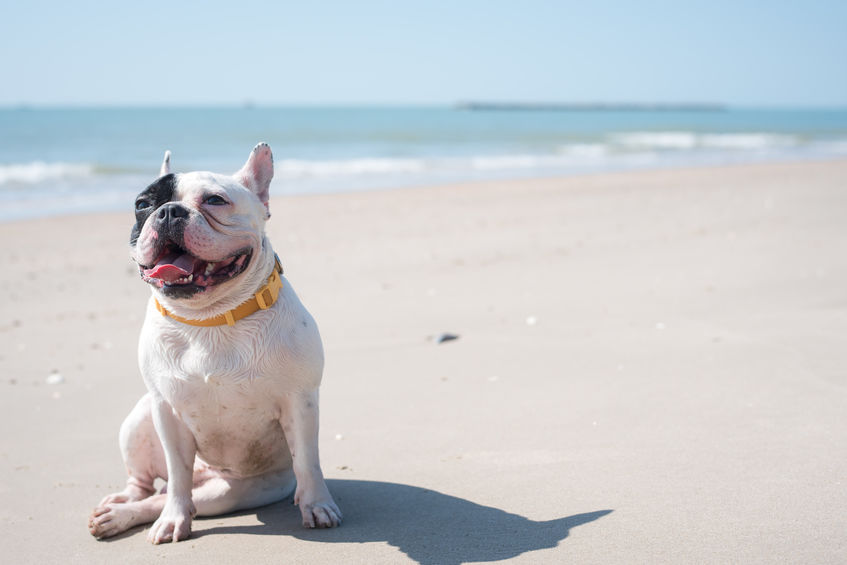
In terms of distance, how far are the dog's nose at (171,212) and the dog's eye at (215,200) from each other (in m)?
0.13

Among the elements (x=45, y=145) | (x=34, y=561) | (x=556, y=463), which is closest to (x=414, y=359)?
(x=556, y=463)

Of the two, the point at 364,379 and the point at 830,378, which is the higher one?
the point at 830,378

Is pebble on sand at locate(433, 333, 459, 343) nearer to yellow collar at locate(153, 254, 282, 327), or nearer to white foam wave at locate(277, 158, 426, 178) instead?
yellow collar at locate(153, 254, 282, 327)

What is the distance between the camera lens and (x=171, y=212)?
9.30 ft

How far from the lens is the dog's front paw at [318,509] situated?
324cm

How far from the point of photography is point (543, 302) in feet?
23.8

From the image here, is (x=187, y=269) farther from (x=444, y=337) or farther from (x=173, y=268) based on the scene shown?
(x=444, y=337)

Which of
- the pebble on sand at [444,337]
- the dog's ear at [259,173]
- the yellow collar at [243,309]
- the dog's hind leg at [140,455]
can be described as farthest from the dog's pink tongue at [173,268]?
the pebble on sand at [444,337]

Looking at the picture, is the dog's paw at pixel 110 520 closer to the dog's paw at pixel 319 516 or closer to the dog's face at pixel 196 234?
the dog's paw at pixel 319 516

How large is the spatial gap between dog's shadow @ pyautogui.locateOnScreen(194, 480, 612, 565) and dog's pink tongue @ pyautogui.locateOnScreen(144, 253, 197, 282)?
45.3 inches

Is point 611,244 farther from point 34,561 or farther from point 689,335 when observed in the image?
point 34,561

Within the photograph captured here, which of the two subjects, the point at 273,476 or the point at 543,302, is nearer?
the point at 273,476

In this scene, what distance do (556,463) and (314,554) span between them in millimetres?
1315

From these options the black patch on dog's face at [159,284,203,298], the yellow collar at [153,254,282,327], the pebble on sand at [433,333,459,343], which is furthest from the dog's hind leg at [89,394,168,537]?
the pebble on sand at [433,333,459,343]
